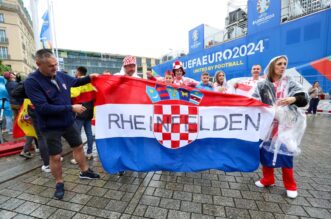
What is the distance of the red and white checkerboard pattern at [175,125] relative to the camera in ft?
8.65

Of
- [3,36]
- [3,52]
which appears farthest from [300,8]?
[3,36]

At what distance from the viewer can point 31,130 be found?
3.61 m

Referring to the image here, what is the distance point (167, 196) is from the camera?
246cm

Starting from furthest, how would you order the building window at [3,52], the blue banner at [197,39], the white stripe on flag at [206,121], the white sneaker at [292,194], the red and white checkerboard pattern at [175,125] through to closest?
the building window at [3,52] < the blue banner at [197,39] < the red and white checkerboard pattern at [175,125] < the white stripe on flag at [206,121] < the white sneaker at [292,194]

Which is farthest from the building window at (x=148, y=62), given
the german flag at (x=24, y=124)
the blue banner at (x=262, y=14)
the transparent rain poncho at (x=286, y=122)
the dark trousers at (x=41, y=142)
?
the transparent rain poncho at (x=286, y=122)

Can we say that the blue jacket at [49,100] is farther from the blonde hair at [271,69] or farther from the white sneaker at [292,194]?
the white sneaker at [292,194]

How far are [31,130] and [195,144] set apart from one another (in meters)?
3.11

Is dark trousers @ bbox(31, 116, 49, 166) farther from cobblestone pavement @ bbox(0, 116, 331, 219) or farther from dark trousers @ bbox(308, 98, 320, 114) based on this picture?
dark trousers @ bbox(308, 98, 320, 114)

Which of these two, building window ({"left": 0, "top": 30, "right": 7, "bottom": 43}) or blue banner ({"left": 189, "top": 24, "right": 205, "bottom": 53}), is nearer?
blue banner ({"left": 189, "top": 24, "right": 205, "bottom": 53})

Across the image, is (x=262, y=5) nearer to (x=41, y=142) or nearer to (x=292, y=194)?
(x=292, y=194)

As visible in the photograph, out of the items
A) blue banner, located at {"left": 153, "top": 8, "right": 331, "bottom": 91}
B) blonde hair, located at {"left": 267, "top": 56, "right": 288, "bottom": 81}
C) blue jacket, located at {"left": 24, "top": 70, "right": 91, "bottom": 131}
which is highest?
blue banner, located at {"left": 153, "top": 8, "right": 331, "bottom": 91}

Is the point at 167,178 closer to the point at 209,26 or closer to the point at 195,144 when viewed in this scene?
the point at 195,144

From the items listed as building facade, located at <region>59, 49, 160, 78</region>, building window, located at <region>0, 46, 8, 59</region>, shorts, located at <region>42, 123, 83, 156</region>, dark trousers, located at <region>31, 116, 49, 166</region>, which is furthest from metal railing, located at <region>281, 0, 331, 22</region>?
building window, located at <region>0, 46, 8, 59</region>

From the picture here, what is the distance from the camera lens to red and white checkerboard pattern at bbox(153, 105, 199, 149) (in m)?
2.64
